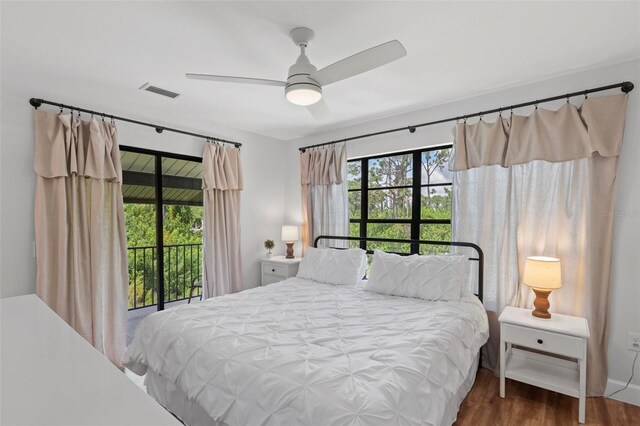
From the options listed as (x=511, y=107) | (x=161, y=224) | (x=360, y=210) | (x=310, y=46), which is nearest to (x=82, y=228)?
(x=161, y=224)

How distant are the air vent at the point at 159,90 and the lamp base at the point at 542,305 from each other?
11.5 ft

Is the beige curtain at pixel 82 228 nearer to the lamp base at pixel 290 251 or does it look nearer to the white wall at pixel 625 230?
the lamp base at pixel 290 251

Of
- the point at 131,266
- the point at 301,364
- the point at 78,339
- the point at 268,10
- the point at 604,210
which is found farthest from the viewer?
the point at 131,266

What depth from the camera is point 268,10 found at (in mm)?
1683

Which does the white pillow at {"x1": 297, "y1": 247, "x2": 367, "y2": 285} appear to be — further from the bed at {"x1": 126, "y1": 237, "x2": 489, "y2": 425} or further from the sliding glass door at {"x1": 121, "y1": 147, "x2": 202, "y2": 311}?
the sliding glass door at {"x1": 121, "y1": 147, "x2": 202, "y2": 311}

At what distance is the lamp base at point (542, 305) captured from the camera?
2312 millimetres

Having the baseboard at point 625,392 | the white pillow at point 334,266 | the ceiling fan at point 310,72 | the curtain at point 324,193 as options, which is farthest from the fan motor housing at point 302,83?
the baseboard at point 625,392

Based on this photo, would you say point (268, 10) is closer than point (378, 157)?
Yes

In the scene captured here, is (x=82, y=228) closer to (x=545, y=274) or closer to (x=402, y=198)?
(x=402, y=198)

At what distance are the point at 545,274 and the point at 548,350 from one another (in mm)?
529

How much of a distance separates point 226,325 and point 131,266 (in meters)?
2.28

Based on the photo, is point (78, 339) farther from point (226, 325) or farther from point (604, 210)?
point (604, 210)

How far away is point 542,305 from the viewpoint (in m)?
2.33

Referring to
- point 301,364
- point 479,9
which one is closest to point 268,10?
point 479,9
